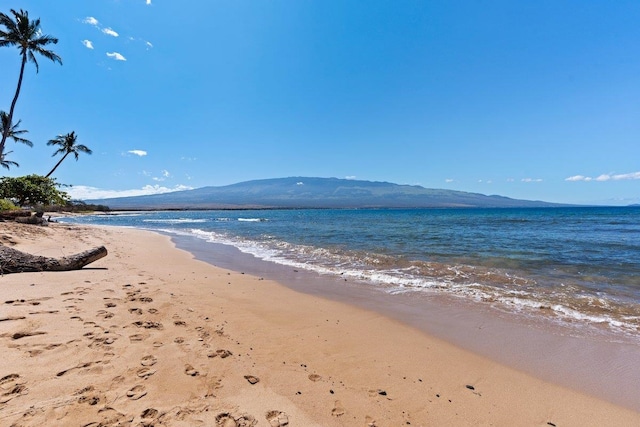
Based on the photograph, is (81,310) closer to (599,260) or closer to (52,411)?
(52,411)

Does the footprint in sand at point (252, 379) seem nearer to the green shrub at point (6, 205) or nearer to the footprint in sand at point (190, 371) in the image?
the footprint in sand at point (190, 371)

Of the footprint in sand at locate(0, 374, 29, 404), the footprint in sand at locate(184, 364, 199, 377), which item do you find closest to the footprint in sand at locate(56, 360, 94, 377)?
the footprint in sand at locate(0, 374, 29, 404)

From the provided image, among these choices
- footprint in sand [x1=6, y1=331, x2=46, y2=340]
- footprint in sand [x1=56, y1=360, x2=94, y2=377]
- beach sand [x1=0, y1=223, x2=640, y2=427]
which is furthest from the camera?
footprint in sand [x1=6, y1=331, x2=46, y2=340]

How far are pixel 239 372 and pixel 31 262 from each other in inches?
313

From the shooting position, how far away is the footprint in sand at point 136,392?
9.76 feet

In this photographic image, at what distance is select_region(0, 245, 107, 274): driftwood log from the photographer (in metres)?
7.25

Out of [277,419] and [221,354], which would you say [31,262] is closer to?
[221,354]

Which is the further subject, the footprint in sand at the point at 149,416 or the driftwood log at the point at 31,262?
the driftwood log at the point at 31,262

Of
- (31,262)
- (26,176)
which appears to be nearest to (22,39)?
(26,176)

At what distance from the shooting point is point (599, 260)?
507 inches

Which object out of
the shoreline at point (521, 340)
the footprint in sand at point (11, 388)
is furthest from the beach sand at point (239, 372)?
the shoreline at point (521, 340)

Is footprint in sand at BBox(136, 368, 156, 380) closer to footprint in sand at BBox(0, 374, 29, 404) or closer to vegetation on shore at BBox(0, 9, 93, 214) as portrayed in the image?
footprint in sand at BBox(0, 374, 29, 404)

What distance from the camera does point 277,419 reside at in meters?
2.85

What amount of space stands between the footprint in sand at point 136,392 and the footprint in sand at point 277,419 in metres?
1.38
